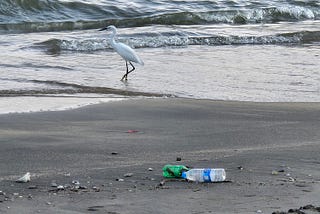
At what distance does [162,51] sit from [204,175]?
8.85m

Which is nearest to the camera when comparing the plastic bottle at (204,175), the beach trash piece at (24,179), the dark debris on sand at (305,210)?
the dark debris on sand at (305,210)

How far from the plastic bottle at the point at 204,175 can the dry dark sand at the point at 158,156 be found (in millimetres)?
82

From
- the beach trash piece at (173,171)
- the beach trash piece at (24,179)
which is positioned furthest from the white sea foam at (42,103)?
the beach trash piece at (173,171)

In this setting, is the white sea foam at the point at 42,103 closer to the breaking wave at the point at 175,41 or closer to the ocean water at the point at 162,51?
the ocean water at the point at 162,51

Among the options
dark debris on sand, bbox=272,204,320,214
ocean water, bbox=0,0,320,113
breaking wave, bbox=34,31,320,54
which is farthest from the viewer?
breaking wave, bbox=34,31,320,54

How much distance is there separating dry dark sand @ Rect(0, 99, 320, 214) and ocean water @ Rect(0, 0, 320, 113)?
0.88 metres

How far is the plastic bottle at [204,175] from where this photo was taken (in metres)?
4.71

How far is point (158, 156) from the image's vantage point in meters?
5.46

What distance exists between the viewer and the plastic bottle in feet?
15.5

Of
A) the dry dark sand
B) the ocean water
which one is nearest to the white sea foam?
the ocean water

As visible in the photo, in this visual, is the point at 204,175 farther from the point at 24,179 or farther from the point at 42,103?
the point at 42,103

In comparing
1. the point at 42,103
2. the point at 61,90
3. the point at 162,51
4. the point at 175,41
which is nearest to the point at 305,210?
the point at 42,103

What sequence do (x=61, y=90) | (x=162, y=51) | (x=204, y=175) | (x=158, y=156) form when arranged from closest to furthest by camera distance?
(x=204, y=175) → (x=158, y=156) → (x=61, y=90) → (x=162, y=51)

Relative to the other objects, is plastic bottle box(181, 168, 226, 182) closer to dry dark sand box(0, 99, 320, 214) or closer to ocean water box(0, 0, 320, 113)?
dry dark sand box(0, 99, 320, 214)
